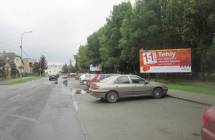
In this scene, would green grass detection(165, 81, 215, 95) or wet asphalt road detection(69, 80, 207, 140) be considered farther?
green grass detection(165, 81, 215, 95)

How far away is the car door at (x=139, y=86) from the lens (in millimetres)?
18297

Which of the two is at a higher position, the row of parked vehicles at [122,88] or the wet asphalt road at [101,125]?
the row of parked vehicles at [122,88]

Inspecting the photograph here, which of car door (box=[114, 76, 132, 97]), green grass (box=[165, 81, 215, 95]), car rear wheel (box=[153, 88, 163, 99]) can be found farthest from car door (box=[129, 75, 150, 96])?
green grass (box=[165, 81, 215, 95])

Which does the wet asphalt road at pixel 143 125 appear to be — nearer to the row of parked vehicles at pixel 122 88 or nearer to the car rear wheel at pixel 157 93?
the row of parked vehicles at pixel 122 88

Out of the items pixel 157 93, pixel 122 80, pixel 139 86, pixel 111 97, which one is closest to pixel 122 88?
pixel 122 80

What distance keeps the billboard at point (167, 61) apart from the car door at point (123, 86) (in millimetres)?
15928

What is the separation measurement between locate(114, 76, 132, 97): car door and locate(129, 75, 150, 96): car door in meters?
0.30

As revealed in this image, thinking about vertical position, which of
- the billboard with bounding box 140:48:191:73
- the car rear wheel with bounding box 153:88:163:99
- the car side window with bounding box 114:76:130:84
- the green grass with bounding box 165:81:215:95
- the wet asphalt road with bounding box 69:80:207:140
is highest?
the billboard with bounding box 140:48:191:73

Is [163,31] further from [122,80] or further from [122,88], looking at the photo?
[122,88]

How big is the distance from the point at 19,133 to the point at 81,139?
1.89 metres

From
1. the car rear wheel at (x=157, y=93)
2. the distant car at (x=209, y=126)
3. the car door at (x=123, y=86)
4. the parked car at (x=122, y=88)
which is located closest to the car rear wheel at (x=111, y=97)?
the parked car at (x=122, y=88)

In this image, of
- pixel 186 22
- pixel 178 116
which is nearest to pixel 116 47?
pixel 186 22

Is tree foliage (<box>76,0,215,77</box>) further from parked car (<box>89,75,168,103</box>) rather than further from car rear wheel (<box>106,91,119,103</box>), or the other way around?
car rear wheel (<box>106,91,119,103</box>)

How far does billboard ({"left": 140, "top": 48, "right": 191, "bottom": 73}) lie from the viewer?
108 ft
